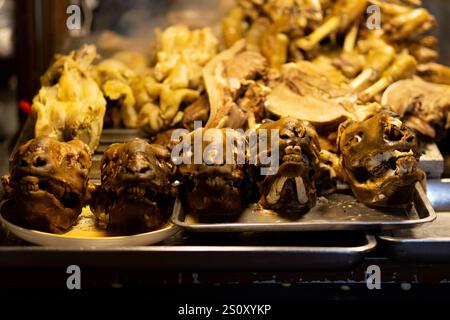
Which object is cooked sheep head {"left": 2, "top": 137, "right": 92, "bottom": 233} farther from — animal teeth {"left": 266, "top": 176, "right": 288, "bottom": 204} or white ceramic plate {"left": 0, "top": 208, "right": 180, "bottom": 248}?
animal teeth {"left": 266, "top": 176, "right": 288, "bottom": 204}

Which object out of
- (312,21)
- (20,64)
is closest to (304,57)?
(312,21)

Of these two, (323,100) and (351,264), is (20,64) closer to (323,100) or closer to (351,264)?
(323,100)

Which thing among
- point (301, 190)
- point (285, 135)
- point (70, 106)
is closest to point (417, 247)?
point (301, 190)

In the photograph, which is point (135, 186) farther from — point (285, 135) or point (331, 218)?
point (331, 218)

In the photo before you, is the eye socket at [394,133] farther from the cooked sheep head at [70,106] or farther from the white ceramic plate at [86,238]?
the cooked sheep head at [70,106]

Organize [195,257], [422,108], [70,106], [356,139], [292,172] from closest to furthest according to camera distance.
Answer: [195,257], [292,172], [356,139], [70,106], [422,108]

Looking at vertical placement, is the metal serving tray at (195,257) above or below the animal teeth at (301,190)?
below

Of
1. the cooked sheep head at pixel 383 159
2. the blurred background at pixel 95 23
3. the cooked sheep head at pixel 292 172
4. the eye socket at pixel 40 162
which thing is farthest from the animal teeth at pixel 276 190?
the blurred background at pixel 95 23
